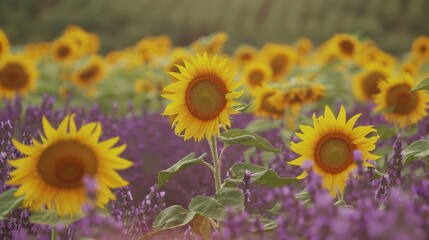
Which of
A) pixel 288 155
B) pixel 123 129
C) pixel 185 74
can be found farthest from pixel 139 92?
pixel 185 74

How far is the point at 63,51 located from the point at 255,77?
348cm

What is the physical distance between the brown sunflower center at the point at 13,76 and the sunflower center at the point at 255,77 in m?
2.11

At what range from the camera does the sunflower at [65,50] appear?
9242 millimetres

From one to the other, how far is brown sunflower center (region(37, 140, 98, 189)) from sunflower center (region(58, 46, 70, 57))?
7.13 metres

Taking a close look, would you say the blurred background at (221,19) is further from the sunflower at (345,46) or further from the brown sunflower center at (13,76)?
the brown sunflower center at (13,76)

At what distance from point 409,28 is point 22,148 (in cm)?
1599

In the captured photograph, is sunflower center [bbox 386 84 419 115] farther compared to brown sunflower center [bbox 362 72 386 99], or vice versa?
brown sunflower center [bbox 362 72 386 99]

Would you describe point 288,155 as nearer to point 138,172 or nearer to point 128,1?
point 138,172

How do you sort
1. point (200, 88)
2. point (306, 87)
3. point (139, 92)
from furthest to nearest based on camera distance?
point (139, 92)
point (306, 87)
point (200, 88)

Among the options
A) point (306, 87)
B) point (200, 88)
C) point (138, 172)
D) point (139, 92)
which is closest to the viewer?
point (200, 88)

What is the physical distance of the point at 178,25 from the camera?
59.4 feet

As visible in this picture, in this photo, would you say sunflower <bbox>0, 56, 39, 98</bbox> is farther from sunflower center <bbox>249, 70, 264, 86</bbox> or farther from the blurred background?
the blurred background

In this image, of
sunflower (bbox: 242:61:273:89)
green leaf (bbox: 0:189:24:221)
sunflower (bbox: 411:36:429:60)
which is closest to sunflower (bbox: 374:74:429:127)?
green leaf (bbox: 0:189:24:221)

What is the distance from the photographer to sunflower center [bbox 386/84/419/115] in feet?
13.6
